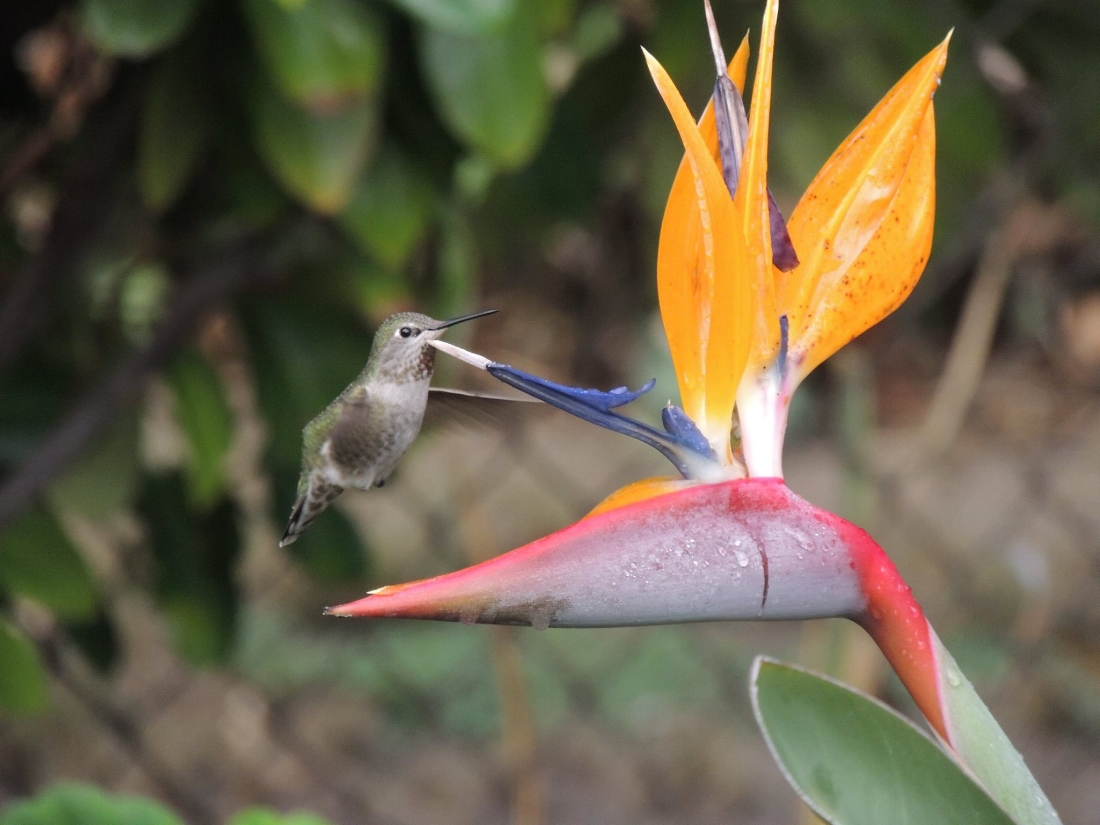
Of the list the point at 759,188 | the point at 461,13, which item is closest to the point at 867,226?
the point at 759,188

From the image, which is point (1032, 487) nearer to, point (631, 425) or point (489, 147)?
point (489, 147)

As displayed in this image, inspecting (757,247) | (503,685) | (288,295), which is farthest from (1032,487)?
(757,247)

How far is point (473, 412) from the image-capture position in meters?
0.46

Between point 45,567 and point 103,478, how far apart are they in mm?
79

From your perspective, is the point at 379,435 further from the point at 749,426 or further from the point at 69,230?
the point at 69,230

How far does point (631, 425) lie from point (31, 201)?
91cm

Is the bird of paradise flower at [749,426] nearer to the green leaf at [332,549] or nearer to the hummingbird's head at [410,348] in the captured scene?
the hummingbird's head at [410,348]

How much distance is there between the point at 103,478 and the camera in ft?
2.82

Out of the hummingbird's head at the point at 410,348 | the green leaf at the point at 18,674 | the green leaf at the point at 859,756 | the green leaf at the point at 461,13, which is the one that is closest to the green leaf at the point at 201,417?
the green leaf at the point at 18,674

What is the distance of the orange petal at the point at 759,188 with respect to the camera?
354 millimetres

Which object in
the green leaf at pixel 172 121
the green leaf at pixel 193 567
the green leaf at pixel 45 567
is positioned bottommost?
the green leaf at pixel 193 567

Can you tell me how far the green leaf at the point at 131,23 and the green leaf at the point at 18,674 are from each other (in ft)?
1.06

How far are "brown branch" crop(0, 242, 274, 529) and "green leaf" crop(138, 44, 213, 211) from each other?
→ 0.12 m

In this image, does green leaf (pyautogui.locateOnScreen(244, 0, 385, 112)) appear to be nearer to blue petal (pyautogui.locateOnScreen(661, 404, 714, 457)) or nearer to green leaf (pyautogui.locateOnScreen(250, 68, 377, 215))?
green leaf (pyautogui.locateOnScreen(250, 68, 377, 215))
